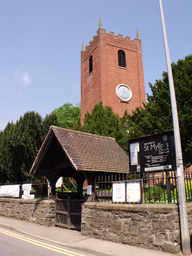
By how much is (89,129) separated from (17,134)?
681cm

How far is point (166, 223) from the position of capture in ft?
20.5

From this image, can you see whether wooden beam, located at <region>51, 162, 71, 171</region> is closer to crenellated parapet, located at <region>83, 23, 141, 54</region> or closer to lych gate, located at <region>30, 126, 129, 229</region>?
lych gate, located at <region>30, 126, 129, 229</region>

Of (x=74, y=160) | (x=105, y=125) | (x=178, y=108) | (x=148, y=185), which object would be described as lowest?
(x=148, y=185)

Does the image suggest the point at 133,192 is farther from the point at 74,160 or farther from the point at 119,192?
the point at 74,160

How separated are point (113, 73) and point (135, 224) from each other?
28.6 metres

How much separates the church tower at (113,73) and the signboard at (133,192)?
79.1 ft

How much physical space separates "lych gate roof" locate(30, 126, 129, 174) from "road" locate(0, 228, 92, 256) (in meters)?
2.61

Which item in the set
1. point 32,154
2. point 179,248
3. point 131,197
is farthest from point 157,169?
point 32,154

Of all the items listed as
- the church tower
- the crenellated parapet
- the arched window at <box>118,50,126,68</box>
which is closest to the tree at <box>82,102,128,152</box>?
the church tower

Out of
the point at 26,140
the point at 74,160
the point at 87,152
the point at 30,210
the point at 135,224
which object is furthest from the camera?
the point at 26,140

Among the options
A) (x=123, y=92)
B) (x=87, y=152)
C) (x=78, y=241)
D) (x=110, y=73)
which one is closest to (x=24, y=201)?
(x=87, y=152)

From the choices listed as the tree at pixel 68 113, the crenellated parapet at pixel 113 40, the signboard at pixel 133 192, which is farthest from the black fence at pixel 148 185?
the tree at pixel 68 113

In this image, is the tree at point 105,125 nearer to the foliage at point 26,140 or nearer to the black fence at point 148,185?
the foliage at point 26,140

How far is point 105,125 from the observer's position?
72.6 feet
